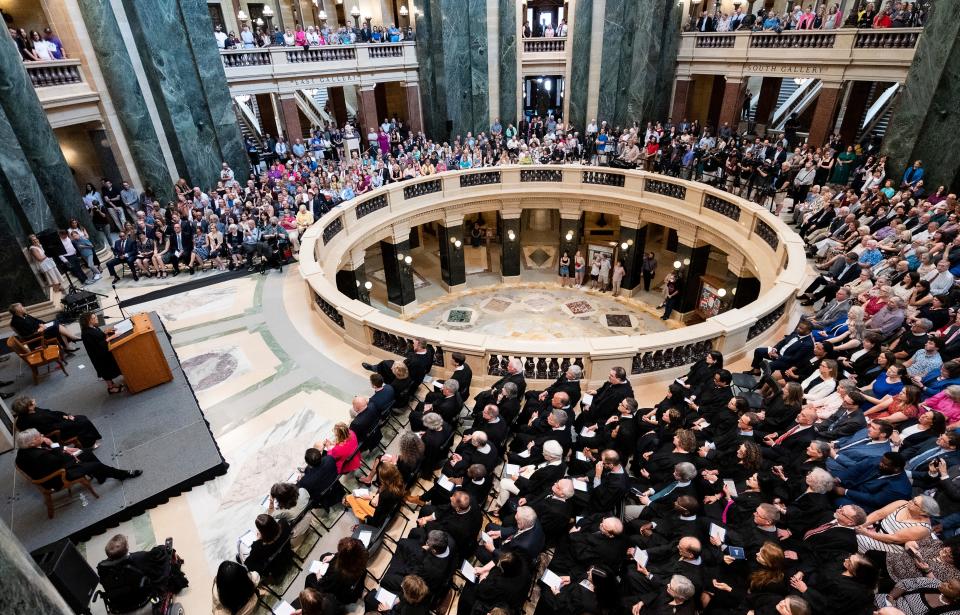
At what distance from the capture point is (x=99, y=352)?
7.30 meters

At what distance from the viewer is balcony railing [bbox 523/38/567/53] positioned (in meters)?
23.1

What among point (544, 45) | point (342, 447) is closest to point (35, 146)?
point (342, 447)

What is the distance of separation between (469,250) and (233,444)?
16.0 m

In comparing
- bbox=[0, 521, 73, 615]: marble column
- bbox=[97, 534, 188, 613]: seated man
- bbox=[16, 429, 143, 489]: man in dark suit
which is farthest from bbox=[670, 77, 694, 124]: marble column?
bbox=[0, 521, 73, 615]: marble column

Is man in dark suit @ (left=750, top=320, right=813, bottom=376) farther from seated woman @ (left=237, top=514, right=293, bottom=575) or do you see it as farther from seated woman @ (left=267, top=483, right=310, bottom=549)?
seated woman @ (left=237, top=514, right=293, bottom=575)

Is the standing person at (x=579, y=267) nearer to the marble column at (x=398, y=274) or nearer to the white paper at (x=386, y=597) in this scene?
the marble column at (x=398, y=274)

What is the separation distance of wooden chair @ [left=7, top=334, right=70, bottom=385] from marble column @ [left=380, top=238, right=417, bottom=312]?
9506 millimetres

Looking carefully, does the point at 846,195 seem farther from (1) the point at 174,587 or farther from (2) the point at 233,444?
(1) the point at 174,587

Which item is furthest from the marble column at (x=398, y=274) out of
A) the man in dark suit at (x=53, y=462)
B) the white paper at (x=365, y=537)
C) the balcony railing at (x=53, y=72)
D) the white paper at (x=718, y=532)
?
the white paper at (x=718, y=532)

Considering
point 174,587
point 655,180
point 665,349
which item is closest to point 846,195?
point 655,180

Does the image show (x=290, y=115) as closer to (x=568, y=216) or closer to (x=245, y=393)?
(x=568, y=216)

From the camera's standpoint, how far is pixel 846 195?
12.4 meters

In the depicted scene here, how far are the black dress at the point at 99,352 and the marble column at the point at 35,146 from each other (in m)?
5.57

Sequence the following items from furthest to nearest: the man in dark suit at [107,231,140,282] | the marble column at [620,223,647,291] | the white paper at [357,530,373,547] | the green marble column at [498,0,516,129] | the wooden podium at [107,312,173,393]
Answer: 1. the green marble column at [498,0,516,129]
2. the marble column at [620,223,647,291]
3. the man in dark suit at [107,231,140,282]
4. the wooden podium at [107,312,173,393]
5. the white paper at [357,530,373,547]
